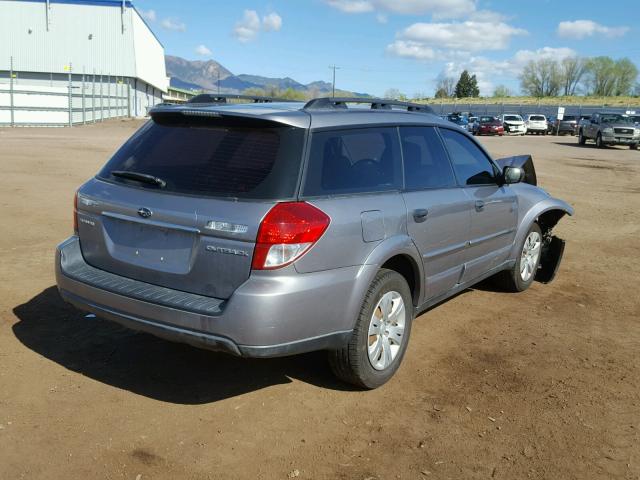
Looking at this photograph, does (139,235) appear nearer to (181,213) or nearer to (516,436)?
(181,213)

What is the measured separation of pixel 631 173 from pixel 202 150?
19330 millimetres

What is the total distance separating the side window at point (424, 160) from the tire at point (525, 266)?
1.63m

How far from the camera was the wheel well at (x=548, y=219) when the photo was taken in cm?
675

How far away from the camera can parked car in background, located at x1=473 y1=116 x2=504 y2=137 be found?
1839 inches

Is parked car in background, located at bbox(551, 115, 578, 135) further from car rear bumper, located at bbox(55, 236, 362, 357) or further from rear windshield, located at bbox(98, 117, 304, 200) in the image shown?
car rear bumper, located at bbox(55, 236, 362, 357)

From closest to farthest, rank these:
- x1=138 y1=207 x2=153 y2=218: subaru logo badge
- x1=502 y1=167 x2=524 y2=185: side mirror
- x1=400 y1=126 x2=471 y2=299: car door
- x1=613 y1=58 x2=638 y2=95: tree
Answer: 1. x1=138 y1=207 x2=153 y2=218: subaru logo badge
2. x1=400 y1=126 x2=471 y2=299: car door
3. x1=502 y1=167 x2=524 y2=185: side mirror
4. x1=613 y1=58 x2=638 y2=95: tree

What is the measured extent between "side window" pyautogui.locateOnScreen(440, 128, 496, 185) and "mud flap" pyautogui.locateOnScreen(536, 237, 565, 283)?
166 centimetres

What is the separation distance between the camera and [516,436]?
11.8 feet

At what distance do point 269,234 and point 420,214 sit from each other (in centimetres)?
132

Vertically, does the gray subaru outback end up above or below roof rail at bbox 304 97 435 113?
below

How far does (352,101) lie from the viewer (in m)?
4.34

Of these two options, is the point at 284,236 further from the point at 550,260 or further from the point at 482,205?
the point at 550,260

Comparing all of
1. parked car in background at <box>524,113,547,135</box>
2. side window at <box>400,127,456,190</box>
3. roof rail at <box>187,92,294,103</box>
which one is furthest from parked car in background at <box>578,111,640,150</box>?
roof rail at <box>187,92,294,103</box>


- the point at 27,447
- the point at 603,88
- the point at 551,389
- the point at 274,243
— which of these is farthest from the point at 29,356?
the point at 603,88
